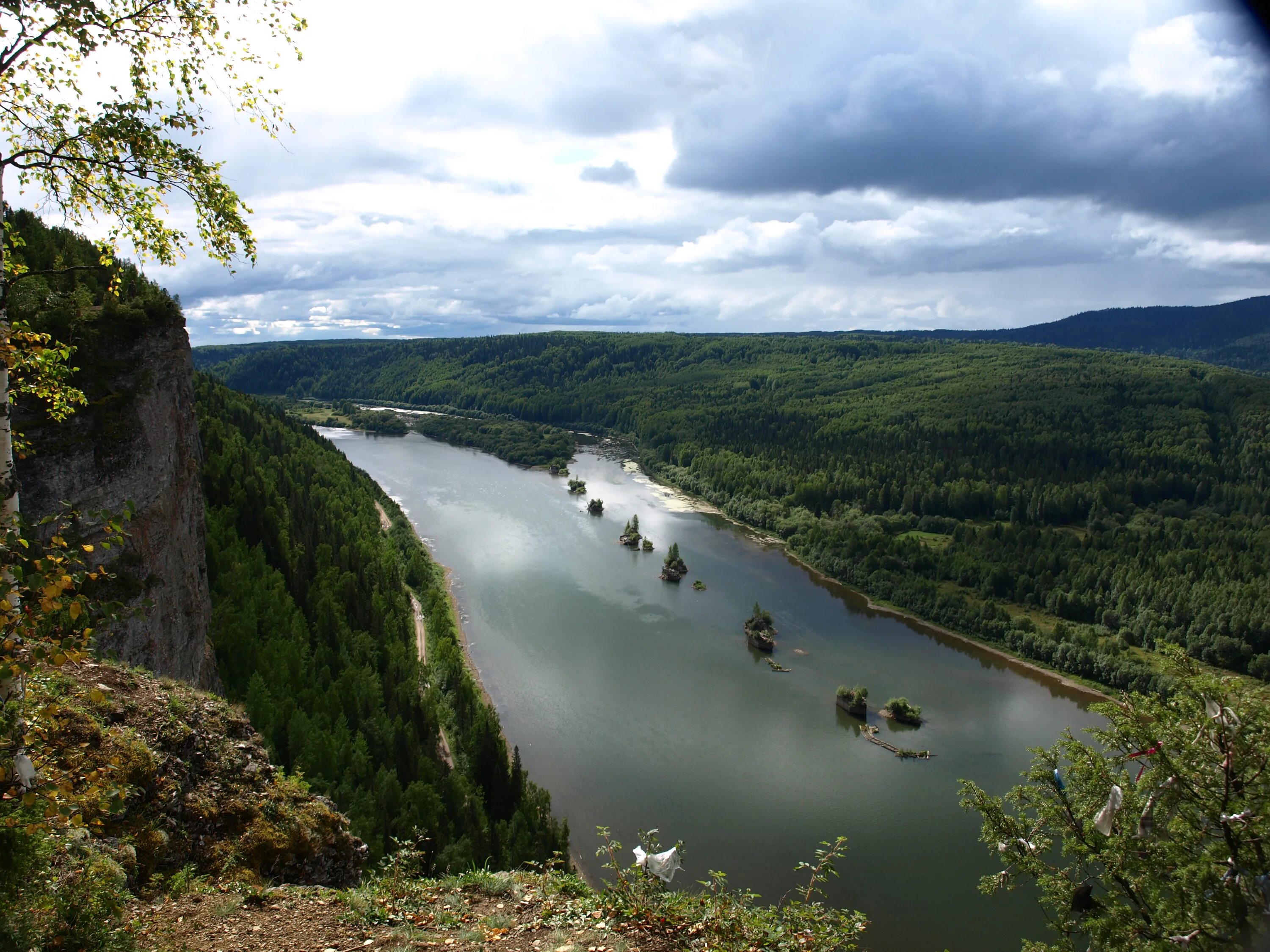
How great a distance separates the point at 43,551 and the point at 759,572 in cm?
5177

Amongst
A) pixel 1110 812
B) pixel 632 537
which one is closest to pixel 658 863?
pixel 1110 812

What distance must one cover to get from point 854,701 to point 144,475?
28.8 meters

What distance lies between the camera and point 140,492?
49.5ft

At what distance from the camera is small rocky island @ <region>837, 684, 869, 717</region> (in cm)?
3269

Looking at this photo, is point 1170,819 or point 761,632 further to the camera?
point 761,632

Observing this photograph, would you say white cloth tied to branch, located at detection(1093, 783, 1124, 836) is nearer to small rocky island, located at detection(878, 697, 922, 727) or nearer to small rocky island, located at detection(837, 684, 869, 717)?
small rocky island, located at detection(837, 684, 869, 717)

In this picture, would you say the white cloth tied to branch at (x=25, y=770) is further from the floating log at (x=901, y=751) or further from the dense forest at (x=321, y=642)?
the floating log at (x=901, y=751)

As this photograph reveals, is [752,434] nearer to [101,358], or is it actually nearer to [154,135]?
[101,358]

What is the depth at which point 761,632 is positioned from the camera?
39781mm

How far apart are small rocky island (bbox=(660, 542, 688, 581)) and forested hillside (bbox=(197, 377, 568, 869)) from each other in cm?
1531

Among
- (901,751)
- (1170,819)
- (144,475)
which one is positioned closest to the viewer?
(1170,819)

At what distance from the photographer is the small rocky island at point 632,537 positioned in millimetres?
57000

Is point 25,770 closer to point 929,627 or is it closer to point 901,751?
point 901,751

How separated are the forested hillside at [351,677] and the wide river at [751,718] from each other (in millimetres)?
2986
